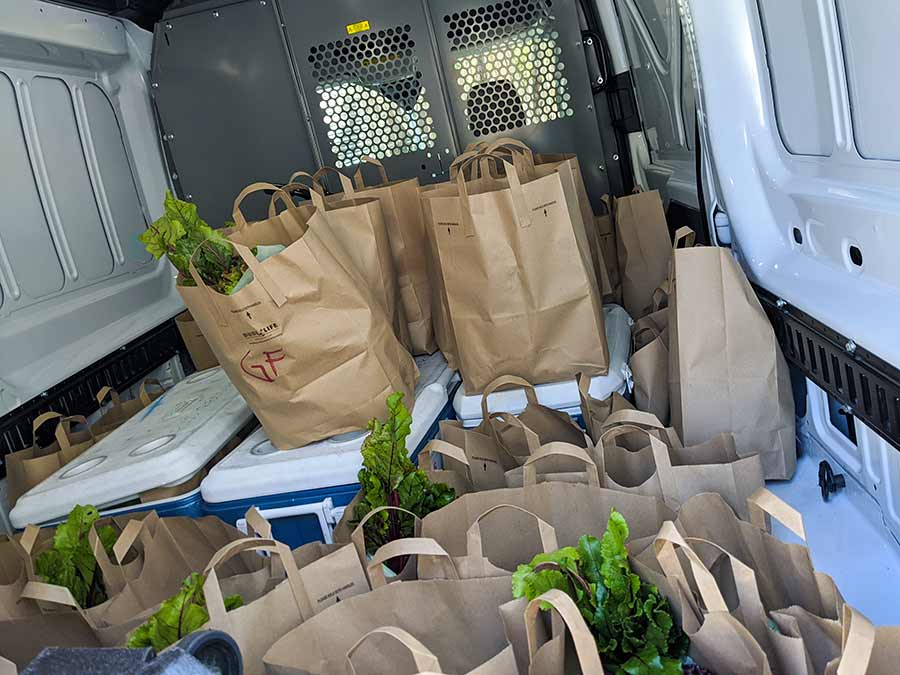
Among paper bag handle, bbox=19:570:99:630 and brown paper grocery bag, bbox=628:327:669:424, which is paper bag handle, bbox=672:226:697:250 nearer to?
brown paper grocery bag, bbox=628:327:669:424

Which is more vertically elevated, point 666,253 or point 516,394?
point 666,253

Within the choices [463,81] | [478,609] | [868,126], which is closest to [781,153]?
[868,126]

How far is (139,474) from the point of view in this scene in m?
1.94

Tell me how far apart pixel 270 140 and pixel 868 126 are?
2.13 meters

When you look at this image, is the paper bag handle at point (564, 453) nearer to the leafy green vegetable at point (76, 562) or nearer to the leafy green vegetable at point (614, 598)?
the leafy green vegetable at point (614, 598)

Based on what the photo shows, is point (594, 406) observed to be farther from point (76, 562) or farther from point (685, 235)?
point (76, 562)

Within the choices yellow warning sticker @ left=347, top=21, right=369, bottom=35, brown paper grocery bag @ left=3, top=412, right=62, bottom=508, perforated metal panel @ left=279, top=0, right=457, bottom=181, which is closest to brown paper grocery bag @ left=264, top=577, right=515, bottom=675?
brown paper grocery bag @ left=3, top=412, right=62, bottom=508

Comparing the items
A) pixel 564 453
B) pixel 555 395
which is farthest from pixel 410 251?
pixel 564 453

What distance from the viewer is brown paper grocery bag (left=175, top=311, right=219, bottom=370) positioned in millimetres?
2859

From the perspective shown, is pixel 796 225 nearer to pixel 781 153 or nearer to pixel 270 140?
pixel 781 153

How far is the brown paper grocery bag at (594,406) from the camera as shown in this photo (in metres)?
1.82

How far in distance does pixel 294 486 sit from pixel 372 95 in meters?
1.56

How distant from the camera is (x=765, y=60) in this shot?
1.70 m

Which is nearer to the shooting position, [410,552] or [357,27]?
[410,552]
